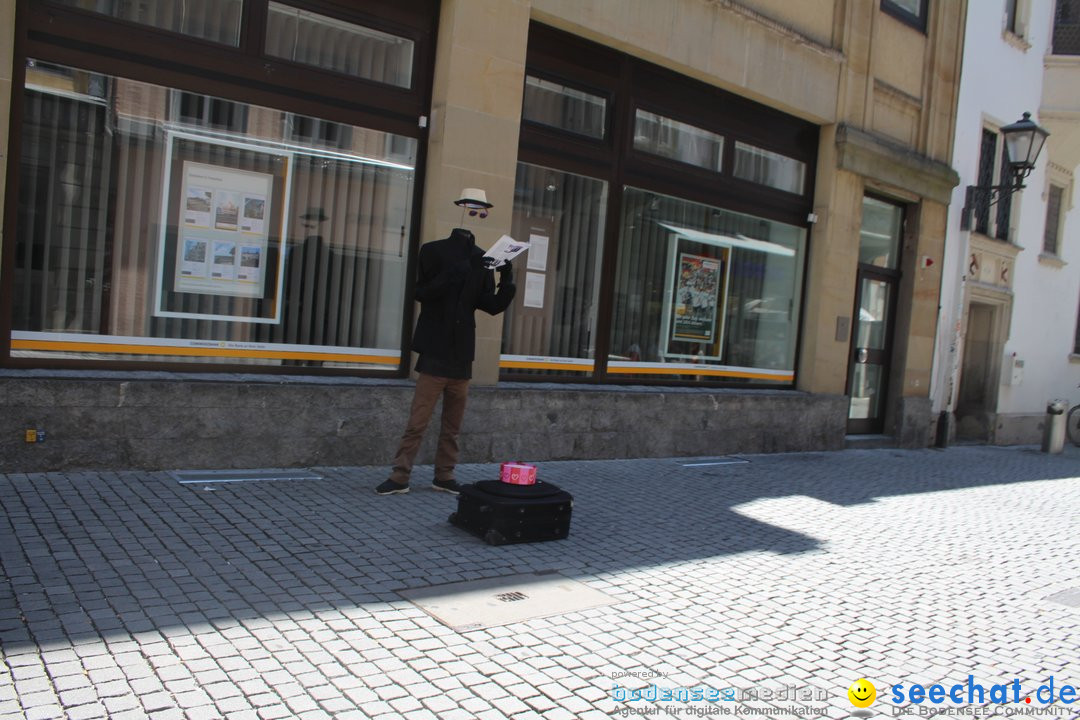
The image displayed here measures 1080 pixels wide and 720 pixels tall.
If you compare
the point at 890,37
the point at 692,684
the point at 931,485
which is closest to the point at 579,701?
the point at 692,684

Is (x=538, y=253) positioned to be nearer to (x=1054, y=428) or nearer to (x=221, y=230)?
(x=221, y=230)

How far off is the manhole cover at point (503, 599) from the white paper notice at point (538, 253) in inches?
189

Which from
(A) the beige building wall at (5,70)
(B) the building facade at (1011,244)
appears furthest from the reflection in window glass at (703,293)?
(A) the beige building wall at (5,70)

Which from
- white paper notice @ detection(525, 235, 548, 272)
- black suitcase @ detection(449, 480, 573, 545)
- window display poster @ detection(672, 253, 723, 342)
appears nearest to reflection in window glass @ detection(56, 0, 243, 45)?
white paper notice @ detection(525, 235, 548, 272)

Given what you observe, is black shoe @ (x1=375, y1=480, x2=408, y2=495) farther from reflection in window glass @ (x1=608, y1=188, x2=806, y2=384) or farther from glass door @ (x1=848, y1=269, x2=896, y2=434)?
glass door @ (x1=848, y1=269, x2=896, y2=434)

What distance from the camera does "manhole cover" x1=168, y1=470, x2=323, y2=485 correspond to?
6.30 m

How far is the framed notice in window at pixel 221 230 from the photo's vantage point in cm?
685

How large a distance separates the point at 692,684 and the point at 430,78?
6192 millimetres

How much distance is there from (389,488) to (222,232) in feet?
8.45

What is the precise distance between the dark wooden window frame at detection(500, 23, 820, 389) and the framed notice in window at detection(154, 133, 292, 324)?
2595 millimetres

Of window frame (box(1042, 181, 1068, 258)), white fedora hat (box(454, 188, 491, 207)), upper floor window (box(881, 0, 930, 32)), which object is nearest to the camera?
white fedora hat (box(454, 188, 491, 207))

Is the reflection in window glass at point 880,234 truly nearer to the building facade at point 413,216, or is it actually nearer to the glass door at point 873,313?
the glass door at point 873,313

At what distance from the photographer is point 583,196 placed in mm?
9539

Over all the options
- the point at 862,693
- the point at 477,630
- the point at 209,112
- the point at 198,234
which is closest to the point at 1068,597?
the point at 862,693
